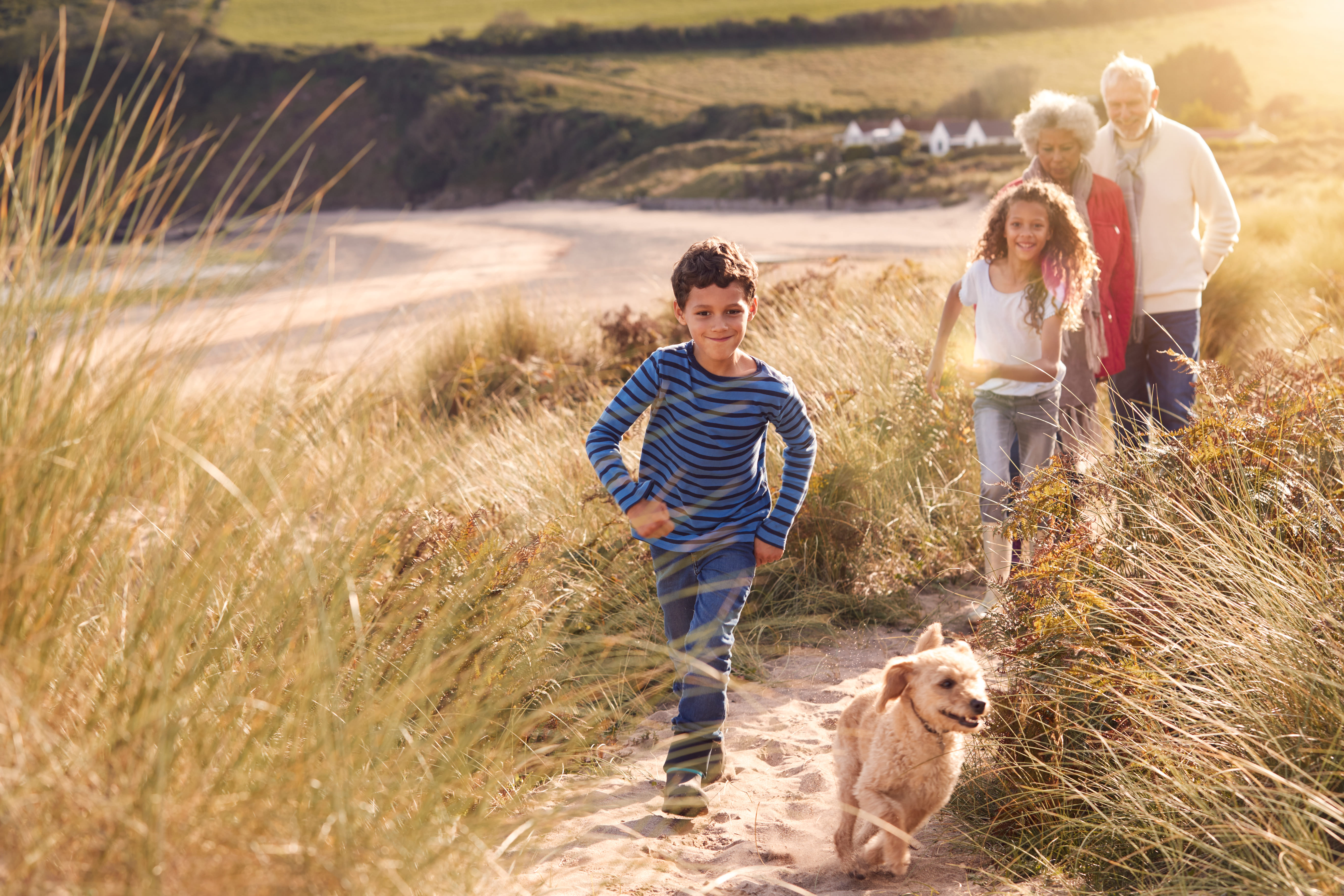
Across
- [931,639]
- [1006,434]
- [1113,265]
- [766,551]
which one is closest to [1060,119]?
[1113,265]

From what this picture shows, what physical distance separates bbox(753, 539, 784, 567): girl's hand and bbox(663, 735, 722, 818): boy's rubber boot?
2.00ft

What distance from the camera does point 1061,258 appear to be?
431 cm

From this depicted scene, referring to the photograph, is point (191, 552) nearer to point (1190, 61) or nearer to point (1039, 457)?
point (1039, 457)

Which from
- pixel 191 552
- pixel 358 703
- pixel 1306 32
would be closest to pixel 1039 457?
pixel 358 703

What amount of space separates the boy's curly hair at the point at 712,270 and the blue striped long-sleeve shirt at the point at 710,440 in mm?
230

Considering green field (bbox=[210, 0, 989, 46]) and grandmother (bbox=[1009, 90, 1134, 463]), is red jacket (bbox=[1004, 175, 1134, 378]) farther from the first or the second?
green field (bbox=[210, 0, 989, 46])

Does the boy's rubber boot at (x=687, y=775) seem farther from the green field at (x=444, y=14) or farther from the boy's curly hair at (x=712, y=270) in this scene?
the green field at (x=444, y=14)

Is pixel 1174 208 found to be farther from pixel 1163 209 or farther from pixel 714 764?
pixel 714 764

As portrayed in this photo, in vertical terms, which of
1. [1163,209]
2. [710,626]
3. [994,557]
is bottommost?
[994,557]

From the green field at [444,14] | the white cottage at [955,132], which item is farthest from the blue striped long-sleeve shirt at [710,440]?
the green field at [444,14]

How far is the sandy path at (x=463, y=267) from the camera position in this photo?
11.3ft

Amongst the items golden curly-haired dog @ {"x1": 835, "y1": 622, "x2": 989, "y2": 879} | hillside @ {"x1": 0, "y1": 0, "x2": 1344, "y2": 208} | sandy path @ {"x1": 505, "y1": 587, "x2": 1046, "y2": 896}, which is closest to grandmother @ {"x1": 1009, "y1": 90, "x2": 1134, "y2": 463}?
sandy path @ {"x1": 505, "y1": 587, "x2": 1046, "y2": 896}

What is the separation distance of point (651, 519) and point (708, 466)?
34 cm

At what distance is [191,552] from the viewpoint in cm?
241
